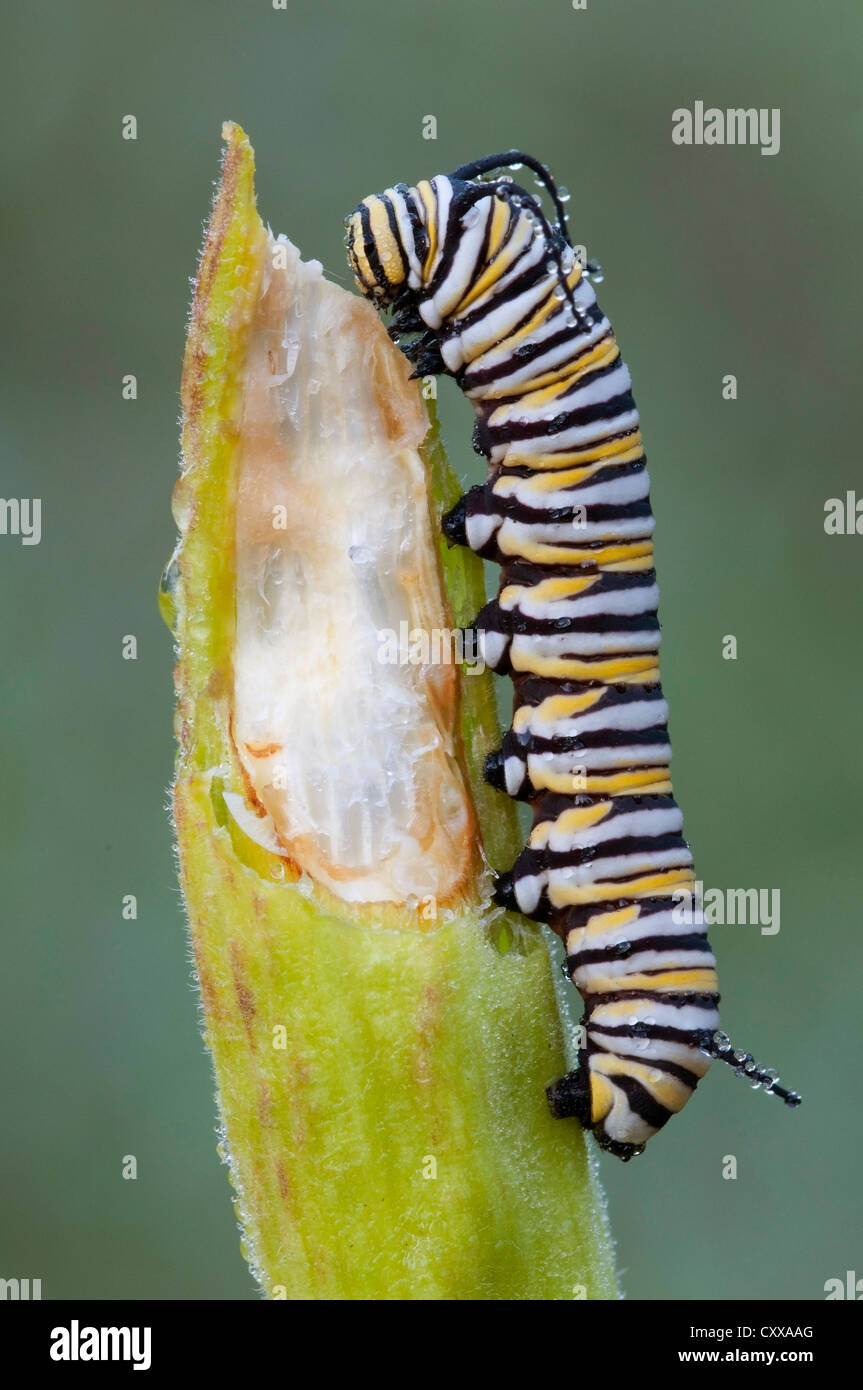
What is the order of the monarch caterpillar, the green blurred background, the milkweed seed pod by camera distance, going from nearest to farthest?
the milkweed seed pod
the monarch caterpillar
the green blurred background

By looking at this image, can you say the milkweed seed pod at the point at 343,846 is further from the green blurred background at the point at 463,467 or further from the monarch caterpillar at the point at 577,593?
the green blurred background at the point at 463,467

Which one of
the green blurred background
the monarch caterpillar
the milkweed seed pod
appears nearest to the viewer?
the milkweed seed pod

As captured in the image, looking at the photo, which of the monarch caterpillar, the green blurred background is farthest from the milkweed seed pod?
the green blurred background

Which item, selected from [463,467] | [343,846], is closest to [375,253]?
[343,846]

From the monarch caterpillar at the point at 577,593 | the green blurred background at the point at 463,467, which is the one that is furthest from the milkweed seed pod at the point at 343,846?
the green blurred background at the point at 463,467

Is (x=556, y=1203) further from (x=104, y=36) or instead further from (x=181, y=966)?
(x=104, y=36)

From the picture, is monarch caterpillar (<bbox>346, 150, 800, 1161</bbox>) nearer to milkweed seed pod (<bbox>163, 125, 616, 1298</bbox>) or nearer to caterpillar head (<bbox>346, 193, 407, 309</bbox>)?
caterpillar head (<bbox>346, 193, 407, 309</bbox>)
